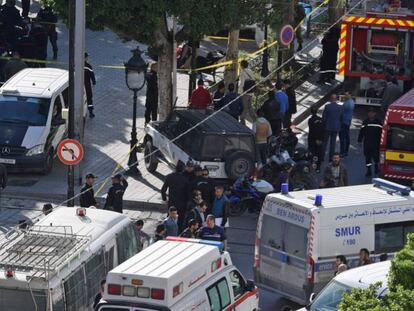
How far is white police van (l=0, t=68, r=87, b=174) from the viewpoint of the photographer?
2792 cm

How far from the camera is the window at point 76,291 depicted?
17.8m

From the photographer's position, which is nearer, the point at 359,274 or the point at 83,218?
the point at 359,274

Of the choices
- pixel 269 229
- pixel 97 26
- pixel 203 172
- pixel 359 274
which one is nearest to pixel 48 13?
pixel 97 26

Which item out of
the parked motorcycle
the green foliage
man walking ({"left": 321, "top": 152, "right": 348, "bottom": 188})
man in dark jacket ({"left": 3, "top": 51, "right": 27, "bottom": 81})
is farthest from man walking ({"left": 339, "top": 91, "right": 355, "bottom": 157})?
the green foliage

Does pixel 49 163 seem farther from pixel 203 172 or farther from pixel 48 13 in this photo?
pixel 48 13

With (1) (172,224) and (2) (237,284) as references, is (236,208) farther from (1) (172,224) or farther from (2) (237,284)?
(2) (237,284)

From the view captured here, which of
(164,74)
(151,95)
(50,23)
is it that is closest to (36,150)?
(164,74)

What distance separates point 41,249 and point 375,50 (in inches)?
666

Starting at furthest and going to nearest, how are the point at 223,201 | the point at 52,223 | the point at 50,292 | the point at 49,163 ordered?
the point at 49,163 < the point at 223,201 < the point at 52,223 < the point at 50,292

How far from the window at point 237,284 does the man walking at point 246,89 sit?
1313cm

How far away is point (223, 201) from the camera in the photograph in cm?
2342

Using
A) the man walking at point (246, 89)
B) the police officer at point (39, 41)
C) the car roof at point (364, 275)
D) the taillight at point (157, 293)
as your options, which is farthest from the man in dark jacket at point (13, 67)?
the taillight at point (157, 293)

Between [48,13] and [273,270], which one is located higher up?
[48,13]

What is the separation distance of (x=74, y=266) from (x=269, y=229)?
4081mm
